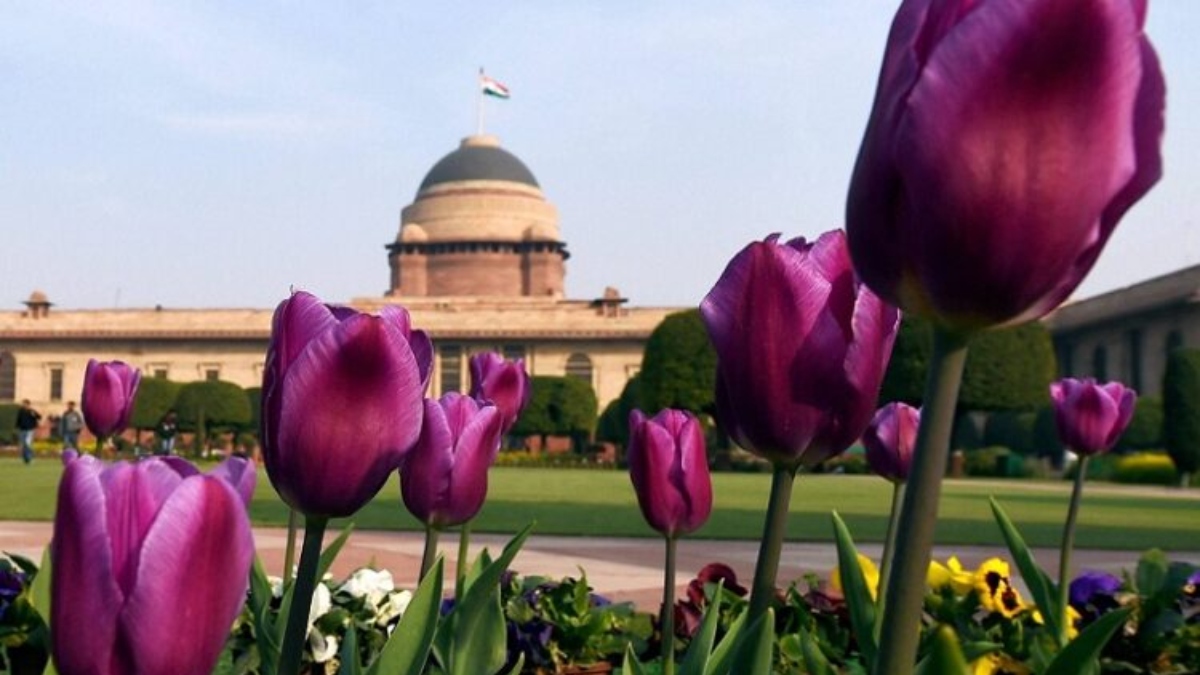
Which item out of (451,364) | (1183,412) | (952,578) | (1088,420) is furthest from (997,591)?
(451,364)

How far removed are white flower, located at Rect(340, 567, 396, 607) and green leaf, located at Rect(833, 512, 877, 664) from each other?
167 cm

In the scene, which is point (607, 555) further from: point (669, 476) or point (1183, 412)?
point (1183, 412)

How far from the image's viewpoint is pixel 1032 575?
2297 millimetres

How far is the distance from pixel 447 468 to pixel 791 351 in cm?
70

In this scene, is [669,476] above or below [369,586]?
above

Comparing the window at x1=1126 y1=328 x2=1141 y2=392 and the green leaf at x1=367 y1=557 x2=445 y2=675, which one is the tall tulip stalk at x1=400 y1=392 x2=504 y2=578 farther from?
the window at x1=1126 y1=328 x2=1141 y2=392

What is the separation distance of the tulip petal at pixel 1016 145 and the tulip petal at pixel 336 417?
494 millimetres

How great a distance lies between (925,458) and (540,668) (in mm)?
2309

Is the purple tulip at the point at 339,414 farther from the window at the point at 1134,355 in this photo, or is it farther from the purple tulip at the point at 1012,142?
the window at the point at 1134,355

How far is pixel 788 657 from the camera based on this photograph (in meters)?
2.70

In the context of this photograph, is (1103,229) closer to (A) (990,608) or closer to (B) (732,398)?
(B) (732,398)

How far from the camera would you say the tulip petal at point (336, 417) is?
1.13 meters

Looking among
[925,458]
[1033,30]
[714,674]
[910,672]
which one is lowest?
[714,674]

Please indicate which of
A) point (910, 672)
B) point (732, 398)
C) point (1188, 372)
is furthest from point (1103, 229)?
point (1188, 372)
